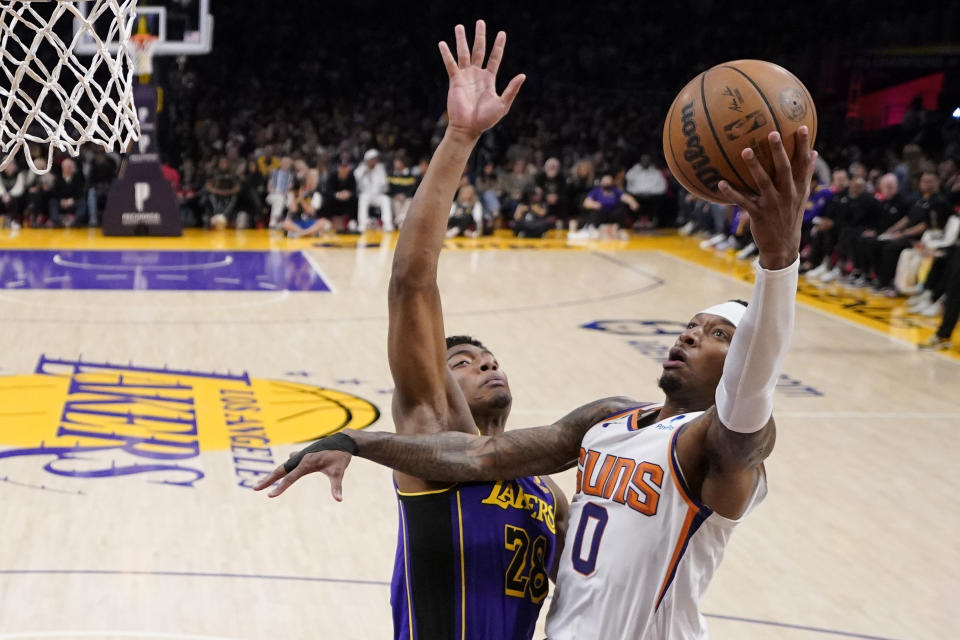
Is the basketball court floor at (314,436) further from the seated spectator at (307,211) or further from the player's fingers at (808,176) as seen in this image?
the seated spectator at (307,211)

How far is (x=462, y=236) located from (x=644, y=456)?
1706 centimetres

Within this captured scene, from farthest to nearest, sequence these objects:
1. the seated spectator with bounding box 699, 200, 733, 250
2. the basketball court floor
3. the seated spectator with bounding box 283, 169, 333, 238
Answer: the seated spectator with bounding box 283, 169, 333, 238, the seated spectator with bounding box 699, 200, 733, 250, the basketball court floor

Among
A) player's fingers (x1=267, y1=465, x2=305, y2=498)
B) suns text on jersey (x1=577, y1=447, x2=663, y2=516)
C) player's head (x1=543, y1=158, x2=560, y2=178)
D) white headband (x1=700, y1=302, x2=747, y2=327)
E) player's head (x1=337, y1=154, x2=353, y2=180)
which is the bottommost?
player's head (x1=337, y1=154, x2=353, y2=180)

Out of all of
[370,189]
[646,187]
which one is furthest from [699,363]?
[646,187]

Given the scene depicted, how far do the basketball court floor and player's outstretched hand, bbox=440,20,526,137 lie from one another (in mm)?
2568

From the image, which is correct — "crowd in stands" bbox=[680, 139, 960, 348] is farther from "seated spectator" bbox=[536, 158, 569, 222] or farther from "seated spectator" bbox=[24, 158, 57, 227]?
"seated spectator" bbox=[24, 158, 57, 227]

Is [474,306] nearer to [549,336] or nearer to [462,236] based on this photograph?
[549,336]

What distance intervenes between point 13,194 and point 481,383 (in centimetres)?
1727

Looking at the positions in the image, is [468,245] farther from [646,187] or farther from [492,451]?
[492,451]

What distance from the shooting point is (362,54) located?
2681 centimetres

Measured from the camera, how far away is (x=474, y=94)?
3180 millimetres

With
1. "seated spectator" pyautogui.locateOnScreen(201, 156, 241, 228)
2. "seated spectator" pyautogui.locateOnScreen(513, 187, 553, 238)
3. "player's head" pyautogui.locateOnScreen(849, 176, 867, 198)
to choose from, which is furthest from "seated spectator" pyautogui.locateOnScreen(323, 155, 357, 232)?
"player's head" pyautogui.locateOnScreen(849, 176, 867, 198)

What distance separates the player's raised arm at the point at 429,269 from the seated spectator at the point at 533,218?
16.6m

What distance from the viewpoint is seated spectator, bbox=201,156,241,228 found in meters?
19.6
